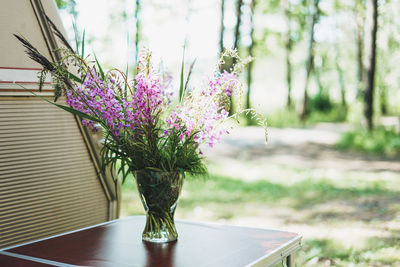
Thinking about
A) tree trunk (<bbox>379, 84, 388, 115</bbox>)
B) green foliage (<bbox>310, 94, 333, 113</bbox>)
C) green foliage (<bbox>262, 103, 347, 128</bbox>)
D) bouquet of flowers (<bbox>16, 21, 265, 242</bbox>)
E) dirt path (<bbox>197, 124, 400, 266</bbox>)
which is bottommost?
dirt path (<bbox>197, 124, 400, 266</bbox>)

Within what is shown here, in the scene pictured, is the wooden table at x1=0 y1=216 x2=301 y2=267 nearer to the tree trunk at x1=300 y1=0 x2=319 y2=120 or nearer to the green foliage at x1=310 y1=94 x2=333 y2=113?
the tree trunk at x1=300 y1=0 x2=319 y2=120

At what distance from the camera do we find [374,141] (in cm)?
995

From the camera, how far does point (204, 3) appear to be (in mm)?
17203

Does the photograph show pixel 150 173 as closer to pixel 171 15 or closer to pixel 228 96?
pixel 228 96

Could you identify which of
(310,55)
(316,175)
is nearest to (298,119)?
(310,55)

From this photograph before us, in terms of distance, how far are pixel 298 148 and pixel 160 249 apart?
9518 mm

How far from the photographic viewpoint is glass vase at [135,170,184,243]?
1.80 m

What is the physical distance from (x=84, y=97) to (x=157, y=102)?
30 cm

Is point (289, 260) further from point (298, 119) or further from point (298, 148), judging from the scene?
point (298, 119)

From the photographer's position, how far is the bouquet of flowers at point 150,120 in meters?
1.79

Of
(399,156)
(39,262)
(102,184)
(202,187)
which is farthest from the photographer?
(399,156)

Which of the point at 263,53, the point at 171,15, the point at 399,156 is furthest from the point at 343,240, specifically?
the point at 263,53

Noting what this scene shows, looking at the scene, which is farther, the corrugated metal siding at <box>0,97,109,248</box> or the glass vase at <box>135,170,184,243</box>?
the corrugated metal siding at <box>0,97,109,248</box>

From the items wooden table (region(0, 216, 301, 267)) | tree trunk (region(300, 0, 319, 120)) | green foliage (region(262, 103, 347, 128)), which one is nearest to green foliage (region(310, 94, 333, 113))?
green foliage (region(262, 103, 347, 128))
